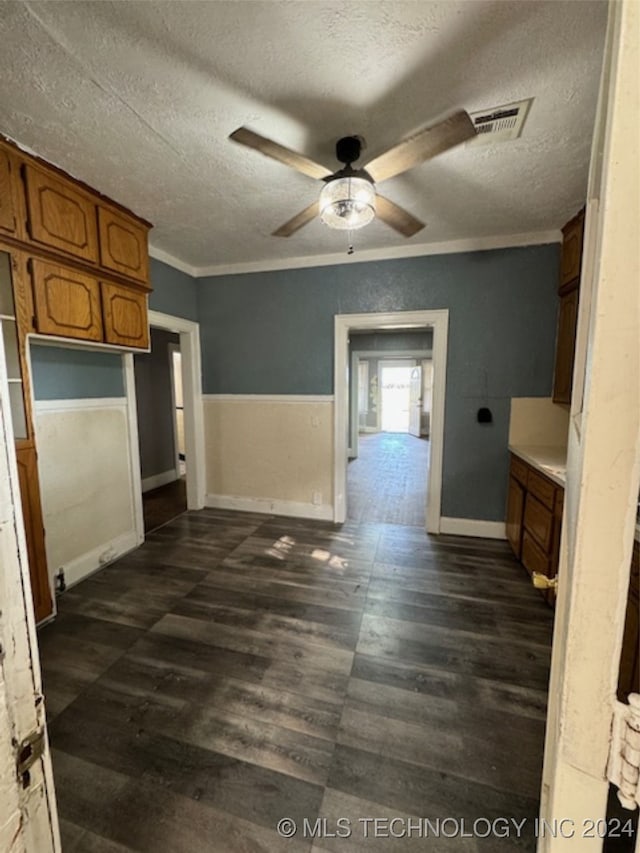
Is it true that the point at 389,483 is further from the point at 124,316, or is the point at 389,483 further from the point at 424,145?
the point at 424,145

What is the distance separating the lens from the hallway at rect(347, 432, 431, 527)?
3.79 m

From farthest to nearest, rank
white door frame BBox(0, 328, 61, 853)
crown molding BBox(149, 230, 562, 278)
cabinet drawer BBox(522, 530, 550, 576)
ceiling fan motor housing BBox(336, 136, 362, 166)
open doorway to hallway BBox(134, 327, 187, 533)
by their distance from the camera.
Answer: open doorway to hallway BBox(134, 327, 187, 533)
crown molding BBox(149, 230, 562, 278)
cabinet drawer BBox(522, 530, 550, 576)
ceiling fan motor housing BBox(336, 136, 362, 166)
white door frame BBox(0, 328, 61, 853)

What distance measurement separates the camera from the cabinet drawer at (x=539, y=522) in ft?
7.01

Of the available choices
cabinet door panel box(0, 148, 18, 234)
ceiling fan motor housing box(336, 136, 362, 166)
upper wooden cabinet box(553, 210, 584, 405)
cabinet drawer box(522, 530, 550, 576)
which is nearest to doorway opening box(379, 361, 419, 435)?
upper wooden cabinet box(553, 210, 584, 405)

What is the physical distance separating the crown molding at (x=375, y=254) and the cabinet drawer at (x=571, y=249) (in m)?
0.19

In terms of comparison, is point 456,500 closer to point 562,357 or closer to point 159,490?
point 562,357

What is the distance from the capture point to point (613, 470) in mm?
378

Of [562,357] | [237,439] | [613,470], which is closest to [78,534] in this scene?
[237,439]

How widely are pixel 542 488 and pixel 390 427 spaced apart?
8.08 m

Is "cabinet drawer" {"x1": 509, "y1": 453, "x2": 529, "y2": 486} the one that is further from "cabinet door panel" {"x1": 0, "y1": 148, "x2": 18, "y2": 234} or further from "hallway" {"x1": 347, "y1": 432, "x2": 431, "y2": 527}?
"cabinet door panel" {"x1": 0, "y1": 148, "x2": 18, "y2": 234}

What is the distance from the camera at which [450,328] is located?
3.12 metres

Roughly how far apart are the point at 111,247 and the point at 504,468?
3.50 metres

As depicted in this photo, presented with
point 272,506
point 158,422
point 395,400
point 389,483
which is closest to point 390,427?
point 395,400

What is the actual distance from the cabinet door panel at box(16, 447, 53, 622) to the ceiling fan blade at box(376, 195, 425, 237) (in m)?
2.34
